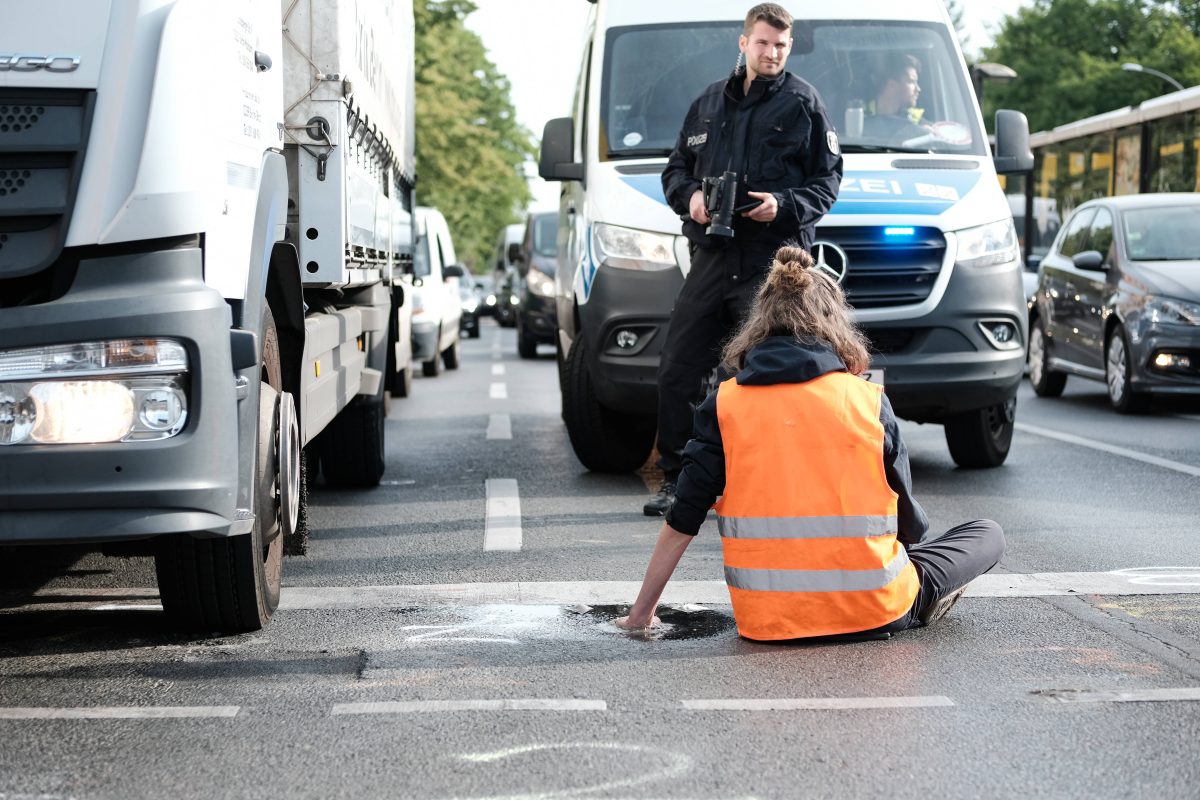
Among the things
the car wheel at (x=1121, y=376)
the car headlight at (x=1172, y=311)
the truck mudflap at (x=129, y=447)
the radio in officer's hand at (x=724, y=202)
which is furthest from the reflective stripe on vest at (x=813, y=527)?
the car wheel at (x=1121, y=376)

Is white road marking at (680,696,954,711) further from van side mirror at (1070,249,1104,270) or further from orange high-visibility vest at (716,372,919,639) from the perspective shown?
van side mirror at (1070,249,1104,270)

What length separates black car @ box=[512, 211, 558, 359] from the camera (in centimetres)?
2519

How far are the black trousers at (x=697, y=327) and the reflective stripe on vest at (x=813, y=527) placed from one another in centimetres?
253

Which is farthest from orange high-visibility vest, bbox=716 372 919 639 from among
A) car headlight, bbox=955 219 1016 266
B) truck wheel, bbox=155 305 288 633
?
car headlight, bbox=955 219 1016 266

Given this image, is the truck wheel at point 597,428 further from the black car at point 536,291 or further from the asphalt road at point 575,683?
the black car at point 536,291

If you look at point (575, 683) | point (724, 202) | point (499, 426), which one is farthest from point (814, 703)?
point (499, 426)

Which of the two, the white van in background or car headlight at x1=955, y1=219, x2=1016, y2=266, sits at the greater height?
car headlight at x1=955, y1=219, x2=1016, y2=266

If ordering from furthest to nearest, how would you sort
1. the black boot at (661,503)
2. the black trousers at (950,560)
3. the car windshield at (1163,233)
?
the car windshield at (1163,233), the black boot at (661,503), the black trousers at (950,560)

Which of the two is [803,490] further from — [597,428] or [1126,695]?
[597,428]

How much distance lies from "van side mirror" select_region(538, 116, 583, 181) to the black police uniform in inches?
71.0

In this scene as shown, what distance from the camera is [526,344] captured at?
26000 mm

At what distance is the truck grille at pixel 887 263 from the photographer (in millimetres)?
9008

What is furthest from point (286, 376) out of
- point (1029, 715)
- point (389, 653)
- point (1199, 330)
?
point (1199, 330)

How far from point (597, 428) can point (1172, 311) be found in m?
5.91
